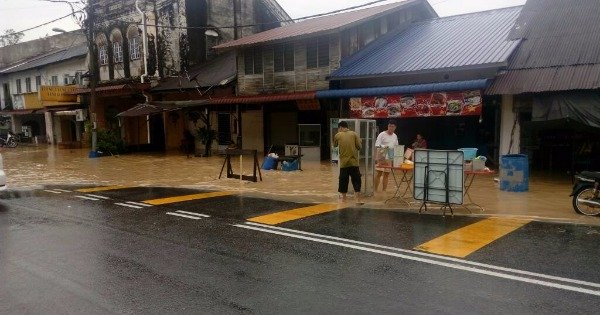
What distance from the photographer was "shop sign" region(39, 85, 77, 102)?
28719 millimetres

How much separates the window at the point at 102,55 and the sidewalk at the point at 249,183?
25.8 feet

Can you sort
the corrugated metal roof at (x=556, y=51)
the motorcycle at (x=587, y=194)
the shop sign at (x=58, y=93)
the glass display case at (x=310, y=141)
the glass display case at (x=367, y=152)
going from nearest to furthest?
the motorcycle at (x=587, y=194) → the glass display case at (x=367, y=152) → the corrugated metal roof at (x=556, y=51) → the glass display case at (x=310, y=141) → the shop sign at (x=58, y=93)

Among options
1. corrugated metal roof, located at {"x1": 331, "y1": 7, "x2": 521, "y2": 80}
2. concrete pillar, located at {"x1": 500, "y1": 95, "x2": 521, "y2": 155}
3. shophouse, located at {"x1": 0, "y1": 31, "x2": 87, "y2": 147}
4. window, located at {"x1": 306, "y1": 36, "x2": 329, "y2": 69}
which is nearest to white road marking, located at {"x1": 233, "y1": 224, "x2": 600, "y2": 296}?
corrugated metal roof, located at {"x1": 331, "y1": 7, "x2": 521, "y2": 80}

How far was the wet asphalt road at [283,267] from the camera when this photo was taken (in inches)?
178

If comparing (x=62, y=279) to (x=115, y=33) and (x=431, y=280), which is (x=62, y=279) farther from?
(x=115, y=33)

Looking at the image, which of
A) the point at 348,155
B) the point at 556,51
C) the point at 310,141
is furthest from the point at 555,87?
the point at 310,141

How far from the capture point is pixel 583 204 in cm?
845

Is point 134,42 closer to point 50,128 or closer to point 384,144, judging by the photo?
point 50,128

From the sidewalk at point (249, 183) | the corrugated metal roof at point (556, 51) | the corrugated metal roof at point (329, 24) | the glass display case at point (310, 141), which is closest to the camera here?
the sidewalk at point (249, 183)

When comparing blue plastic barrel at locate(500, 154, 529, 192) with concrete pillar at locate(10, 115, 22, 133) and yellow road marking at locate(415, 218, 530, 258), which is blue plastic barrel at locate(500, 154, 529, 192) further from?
concrete pillar at locate(10, 115, 22, 133)

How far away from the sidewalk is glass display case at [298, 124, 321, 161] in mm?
499

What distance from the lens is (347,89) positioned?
17.6 metres

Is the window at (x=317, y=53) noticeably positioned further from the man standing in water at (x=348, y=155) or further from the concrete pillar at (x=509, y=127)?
the man standing in water at (x=348, y=155)

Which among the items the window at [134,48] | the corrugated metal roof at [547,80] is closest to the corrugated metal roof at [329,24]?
the corrugated metal roof at [547,80]
